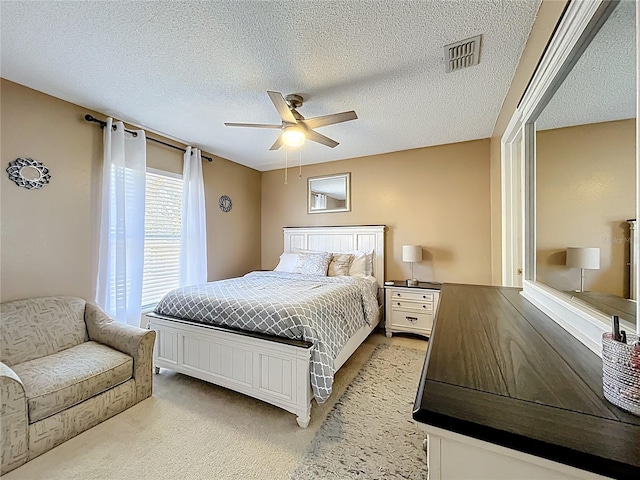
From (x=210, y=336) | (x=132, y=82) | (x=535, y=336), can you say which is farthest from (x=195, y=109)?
(x=535, y=336)

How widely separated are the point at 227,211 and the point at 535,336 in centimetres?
405

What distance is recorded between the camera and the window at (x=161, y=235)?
3197 millimetres

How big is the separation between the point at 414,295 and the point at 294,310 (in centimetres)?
199

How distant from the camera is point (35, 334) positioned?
2.04 metres

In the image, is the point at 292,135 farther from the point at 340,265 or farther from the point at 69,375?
the point at 69,375

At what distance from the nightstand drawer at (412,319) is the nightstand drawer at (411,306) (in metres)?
0.04

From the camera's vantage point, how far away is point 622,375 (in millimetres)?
529

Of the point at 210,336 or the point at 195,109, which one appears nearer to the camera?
the point at 210,336

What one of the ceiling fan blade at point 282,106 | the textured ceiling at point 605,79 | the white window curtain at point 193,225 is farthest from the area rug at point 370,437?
the white window curtain at point 193,225

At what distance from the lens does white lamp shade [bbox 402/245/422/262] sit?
3508 mm

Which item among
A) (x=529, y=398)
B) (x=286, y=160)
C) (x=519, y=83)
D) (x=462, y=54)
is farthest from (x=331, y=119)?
(x=286, y=160)

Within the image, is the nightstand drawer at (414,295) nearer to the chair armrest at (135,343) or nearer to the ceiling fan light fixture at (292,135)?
the ceiling fan light fixture at (292,135)

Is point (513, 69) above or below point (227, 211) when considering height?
above

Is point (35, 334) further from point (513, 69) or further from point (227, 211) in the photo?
point (513, 69)
